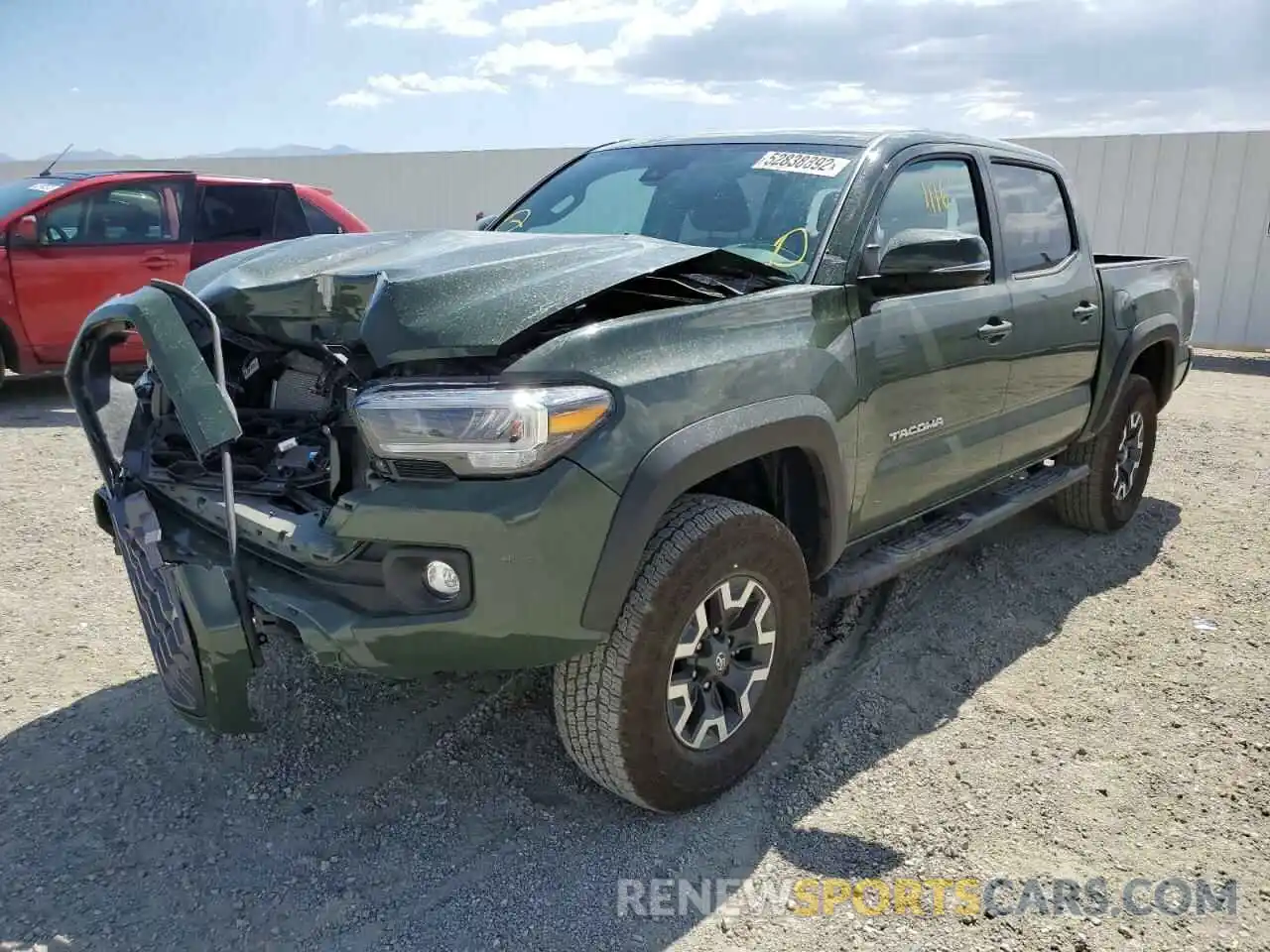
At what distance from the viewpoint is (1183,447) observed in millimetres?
7109

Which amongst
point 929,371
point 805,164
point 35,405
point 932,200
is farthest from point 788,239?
point 35,405

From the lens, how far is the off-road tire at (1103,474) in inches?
194

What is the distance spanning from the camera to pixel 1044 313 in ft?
13.3

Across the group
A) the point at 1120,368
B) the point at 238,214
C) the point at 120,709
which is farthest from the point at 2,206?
the point at 1120,368

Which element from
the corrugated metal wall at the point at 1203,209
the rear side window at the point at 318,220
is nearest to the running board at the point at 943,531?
the rear side window at the point at 318,220

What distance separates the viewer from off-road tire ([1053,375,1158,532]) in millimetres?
4938

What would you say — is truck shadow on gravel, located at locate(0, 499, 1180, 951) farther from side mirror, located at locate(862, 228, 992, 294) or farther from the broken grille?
side mirror, located at locate(862, 228, 992, 294)

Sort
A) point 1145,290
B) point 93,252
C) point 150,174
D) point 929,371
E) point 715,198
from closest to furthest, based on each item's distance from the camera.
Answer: point 929,371 < point 715,198 < point 1145,290 < point 93,252 < point 150,174

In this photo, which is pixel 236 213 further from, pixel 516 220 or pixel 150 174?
pixel 516 220

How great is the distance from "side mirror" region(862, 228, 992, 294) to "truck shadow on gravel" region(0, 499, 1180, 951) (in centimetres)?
140

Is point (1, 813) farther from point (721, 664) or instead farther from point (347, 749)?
point (721, 664)

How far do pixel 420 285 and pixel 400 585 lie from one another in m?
0.73

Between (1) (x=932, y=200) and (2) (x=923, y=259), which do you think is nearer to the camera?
(2) (x=923, y=259)

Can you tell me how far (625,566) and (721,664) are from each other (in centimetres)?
55
